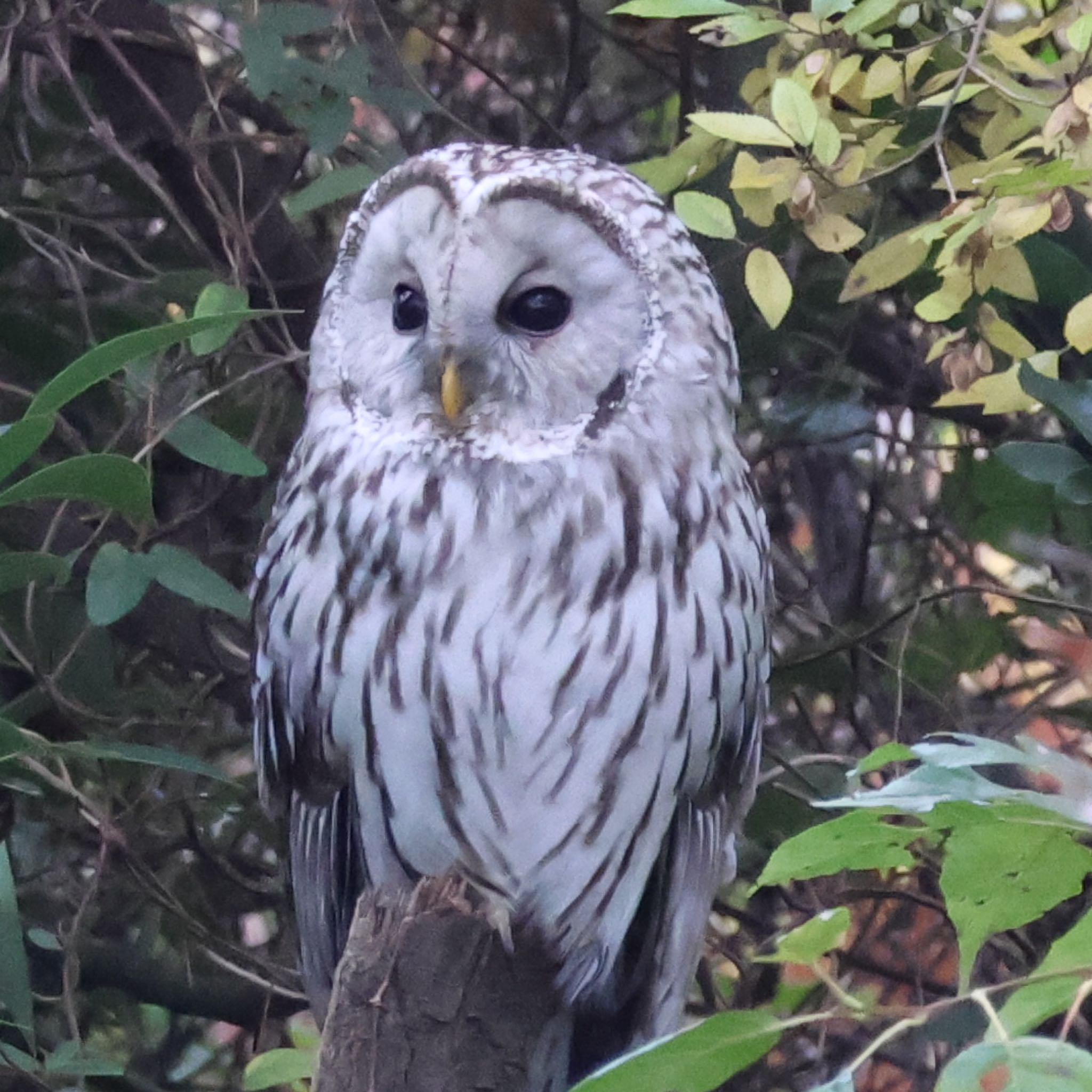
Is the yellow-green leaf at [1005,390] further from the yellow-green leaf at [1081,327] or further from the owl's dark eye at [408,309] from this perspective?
the owl's dark eye at [408,309]

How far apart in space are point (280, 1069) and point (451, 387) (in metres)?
0.62

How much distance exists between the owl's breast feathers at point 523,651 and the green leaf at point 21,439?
268 millimetres

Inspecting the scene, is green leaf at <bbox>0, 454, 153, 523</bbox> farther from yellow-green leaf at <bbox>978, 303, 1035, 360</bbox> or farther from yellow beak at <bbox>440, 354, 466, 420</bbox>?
yellow-green leaf at <bbox>978, 303, 1035, 360</bbox>

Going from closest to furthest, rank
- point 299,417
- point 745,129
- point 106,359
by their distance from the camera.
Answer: point 106,359
point 745,129
point 299,417

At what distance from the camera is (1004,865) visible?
0.64m

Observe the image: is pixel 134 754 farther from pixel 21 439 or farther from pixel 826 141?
pixel 826 141

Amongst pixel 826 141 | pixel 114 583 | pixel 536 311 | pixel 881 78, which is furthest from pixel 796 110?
pixel 114 583

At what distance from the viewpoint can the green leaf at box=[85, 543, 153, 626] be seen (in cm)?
129

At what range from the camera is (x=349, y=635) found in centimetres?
129

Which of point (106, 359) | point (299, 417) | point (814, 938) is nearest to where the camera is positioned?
point (814, 938)

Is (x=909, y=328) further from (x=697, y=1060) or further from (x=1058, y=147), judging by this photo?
(x=697, y=1060)

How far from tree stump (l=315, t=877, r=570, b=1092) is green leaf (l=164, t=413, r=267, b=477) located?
0.37 meters

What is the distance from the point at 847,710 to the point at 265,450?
707 millimetres

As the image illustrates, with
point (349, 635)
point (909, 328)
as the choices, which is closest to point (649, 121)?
point (909, 328)
